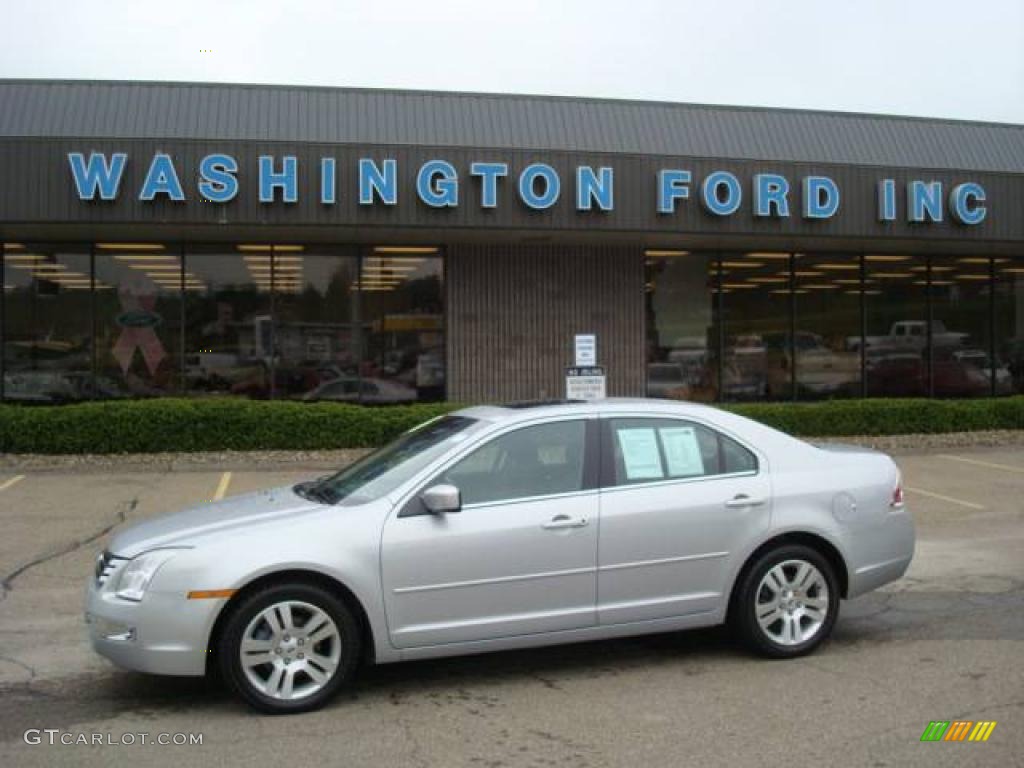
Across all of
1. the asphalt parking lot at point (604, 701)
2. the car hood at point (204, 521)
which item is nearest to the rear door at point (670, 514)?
the asphalt parking lot at point (604, 701)

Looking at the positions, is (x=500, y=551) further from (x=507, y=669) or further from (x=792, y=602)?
(x=792, y=602)

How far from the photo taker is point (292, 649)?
4980mm

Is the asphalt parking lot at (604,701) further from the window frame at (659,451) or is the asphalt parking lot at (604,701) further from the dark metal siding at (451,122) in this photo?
the dark metal siding at (451,122)

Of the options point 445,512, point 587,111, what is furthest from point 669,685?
point 587,111

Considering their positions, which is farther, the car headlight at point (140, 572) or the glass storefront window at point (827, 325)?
the glass storefront window at point (827, 325)

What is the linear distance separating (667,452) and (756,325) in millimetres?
13167

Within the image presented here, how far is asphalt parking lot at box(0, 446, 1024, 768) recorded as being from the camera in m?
4.49

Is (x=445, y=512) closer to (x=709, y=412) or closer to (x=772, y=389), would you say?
(x=709, y=412)

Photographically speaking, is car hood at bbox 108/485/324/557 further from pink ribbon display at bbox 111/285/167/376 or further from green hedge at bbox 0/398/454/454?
pink ribbon display at bbox 111/285/167/376

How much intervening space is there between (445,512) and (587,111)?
13214mm

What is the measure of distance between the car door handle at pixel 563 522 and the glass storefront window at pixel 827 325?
1410cm

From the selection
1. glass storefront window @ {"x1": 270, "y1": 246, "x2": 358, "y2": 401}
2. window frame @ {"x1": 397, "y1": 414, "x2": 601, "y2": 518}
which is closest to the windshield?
window frame @ {"x1": 397, "y1": 414, "x2": 601, "y2": 518}

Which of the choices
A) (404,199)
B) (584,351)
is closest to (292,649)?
(584,351)

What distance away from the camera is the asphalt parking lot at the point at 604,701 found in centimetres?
449
